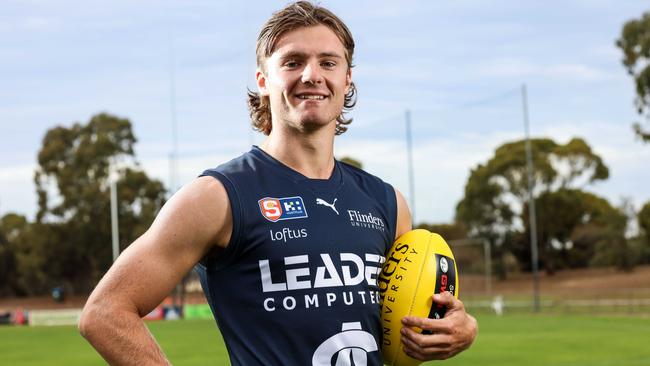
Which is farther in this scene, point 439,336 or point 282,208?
point 439,336

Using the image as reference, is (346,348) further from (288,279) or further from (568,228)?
(568,228)

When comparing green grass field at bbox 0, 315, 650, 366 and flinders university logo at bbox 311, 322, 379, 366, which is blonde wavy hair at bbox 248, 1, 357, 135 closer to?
flinders university logo at bbox 311, 322, 379, 366

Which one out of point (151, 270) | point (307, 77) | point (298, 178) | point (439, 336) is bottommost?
point (439, 336)

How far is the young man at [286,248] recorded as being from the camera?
8.69 feet

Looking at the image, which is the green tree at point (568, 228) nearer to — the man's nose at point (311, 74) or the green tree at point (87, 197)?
the green tree at point (87, 197)

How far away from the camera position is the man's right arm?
99.4 inches

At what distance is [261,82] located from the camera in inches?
125

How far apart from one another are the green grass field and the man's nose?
35.4 ft

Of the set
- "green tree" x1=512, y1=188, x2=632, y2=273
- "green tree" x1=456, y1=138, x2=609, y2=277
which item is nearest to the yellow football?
"green tree" x1=456, y1=138, x2=609, y2=277

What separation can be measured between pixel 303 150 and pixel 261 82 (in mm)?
315

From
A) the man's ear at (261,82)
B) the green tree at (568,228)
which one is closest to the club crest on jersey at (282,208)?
the man's ear at (261,82)

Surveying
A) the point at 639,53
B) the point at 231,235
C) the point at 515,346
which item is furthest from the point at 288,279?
the point at 639,53

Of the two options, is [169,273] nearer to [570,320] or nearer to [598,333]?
[598,333]

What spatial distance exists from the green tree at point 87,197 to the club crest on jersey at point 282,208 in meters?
50.4
